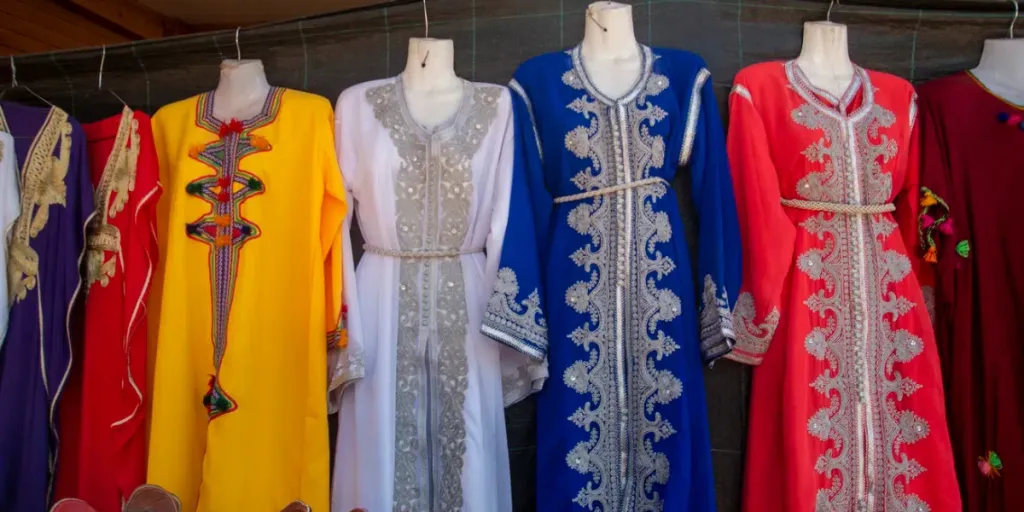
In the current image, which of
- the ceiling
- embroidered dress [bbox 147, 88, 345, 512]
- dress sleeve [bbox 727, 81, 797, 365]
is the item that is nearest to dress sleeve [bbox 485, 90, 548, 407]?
embroidered dress [bbox 147, 88, 345, 512]

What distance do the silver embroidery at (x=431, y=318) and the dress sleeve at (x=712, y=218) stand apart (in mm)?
536

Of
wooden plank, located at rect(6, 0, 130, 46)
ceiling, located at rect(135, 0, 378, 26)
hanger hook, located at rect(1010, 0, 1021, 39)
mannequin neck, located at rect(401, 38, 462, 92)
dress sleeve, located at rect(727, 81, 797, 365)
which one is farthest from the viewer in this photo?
ceiling, located at rect(135, 0, 378, 26)

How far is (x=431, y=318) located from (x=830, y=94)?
1.15 meters

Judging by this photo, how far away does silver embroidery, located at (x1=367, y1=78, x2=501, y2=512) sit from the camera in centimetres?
200

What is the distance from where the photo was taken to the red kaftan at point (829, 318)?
2023 mm

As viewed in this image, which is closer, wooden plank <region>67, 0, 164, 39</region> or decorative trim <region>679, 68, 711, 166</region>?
decorative trim <region>679, 68, 711, 166</region>

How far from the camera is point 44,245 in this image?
2.06m

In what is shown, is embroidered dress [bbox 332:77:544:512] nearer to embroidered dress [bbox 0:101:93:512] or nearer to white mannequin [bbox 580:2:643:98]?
white mannequin [bbox 580:2:643:98]

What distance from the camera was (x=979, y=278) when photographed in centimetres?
211

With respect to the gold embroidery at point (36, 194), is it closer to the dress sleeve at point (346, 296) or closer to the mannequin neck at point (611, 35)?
the dress sleeve at point (346, 296)

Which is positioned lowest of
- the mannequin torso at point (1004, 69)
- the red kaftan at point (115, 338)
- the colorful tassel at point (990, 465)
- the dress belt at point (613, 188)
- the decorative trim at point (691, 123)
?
the colorful tassel at point (990, 465)

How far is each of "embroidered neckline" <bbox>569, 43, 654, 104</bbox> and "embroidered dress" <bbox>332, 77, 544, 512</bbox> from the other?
22 centimetres

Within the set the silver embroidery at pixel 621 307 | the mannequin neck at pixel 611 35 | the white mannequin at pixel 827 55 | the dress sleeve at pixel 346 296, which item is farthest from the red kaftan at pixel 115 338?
the white mannequin at pixel 827 55

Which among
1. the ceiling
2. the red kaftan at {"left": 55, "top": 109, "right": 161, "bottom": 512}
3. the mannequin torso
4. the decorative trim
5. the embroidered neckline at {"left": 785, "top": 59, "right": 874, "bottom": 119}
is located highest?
the ceiling
